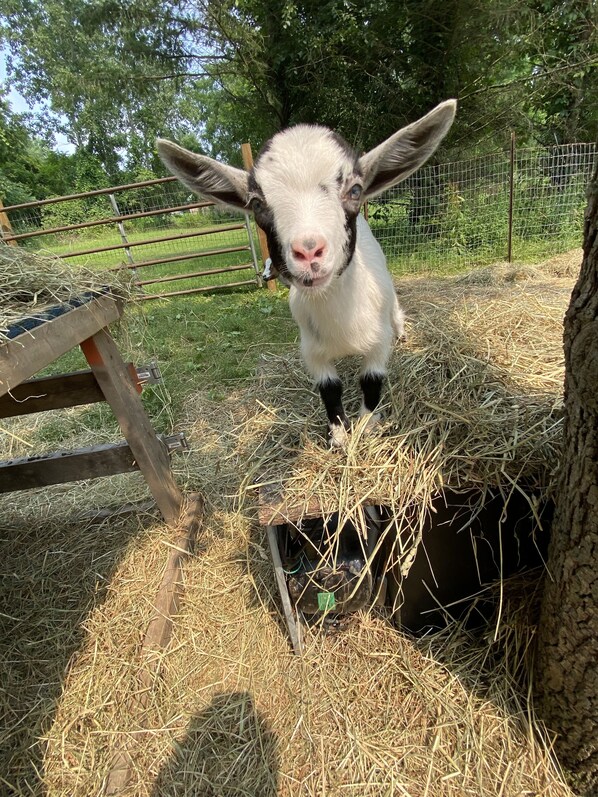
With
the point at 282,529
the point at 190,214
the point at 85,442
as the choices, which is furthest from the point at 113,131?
the point at 282,529

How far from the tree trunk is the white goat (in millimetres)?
893

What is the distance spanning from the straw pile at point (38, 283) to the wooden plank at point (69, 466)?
928 millimetres

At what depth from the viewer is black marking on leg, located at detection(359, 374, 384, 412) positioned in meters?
2.34

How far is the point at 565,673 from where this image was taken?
1.53m

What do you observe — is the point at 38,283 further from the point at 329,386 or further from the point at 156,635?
the point at 156,635

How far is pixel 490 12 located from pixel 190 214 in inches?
287

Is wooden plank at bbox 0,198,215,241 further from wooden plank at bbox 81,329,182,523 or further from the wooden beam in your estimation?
the wooden beam

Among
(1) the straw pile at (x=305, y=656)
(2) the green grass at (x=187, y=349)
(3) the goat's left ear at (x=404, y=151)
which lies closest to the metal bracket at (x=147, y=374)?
(2) the green grass at (x=187, y=349)

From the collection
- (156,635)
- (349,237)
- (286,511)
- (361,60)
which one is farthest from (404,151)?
(361,60)

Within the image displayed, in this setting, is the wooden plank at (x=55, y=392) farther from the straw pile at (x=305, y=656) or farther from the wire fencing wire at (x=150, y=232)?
the wire fencing wire at (x=150, y=232)

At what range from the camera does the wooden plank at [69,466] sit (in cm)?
244

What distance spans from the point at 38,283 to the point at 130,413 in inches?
31.4

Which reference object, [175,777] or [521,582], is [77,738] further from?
[521,582]

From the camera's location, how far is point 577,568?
4.51ft
